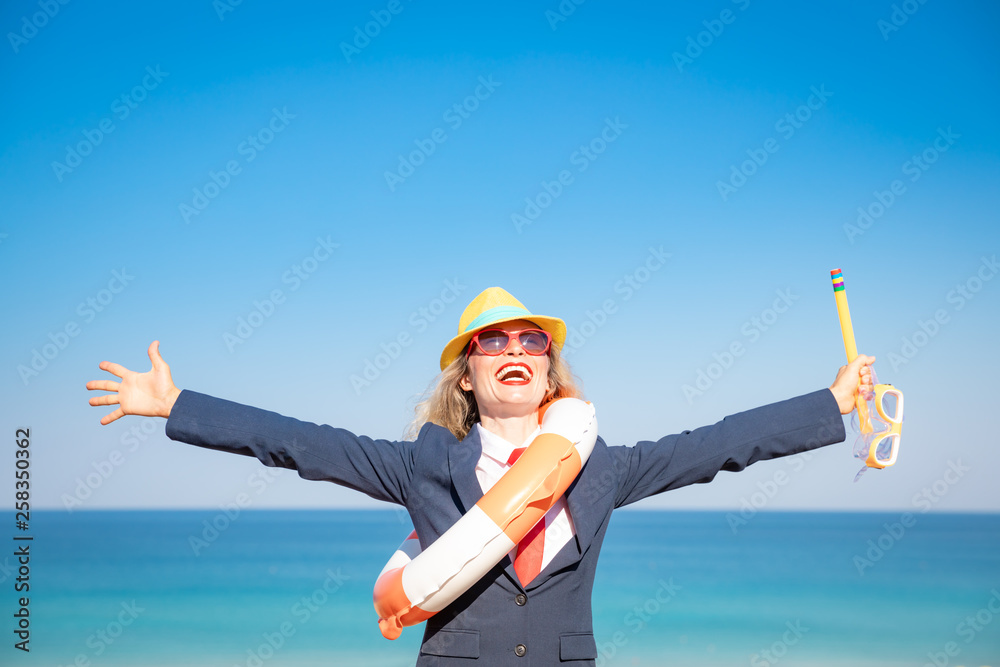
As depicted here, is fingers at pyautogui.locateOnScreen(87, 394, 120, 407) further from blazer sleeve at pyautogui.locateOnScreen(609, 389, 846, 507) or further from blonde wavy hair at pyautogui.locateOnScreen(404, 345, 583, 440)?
blazer sleeve at pyautogui.locateOnScreen(609, 389, 846, 507)

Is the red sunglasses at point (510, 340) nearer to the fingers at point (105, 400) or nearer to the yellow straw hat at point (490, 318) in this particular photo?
the yellow straw hat at point (490, 318)

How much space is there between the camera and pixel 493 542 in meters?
2.47

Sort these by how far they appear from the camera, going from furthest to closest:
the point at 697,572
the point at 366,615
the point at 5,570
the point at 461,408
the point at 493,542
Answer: the point at 697,572
the point at 5,570
the point at 366,615
the point at 461,408
the point at 493,542

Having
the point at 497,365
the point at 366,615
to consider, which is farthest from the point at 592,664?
the point at 366,615

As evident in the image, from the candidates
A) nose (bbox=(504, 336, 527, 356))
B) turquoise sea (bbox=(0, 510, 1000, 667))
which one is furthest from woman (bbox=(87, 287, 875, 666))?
turquoise sea (bbox=(0, 510, 1000, 667))

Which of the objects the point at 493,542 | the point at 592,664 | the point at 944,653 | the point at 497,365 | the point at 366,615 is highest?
the point at 366,615

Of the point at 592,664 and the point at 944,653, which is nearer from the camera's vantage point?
the point at 592,664

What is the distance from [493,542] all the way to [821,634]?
433 inches

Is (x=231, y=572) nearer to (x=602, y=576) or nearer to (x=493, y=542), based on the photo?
(x=602, y=576)

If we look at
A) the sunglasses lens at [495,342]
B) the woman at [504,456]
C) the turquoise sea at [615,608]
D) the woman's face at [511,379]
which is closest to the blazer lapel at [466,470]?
the woman at [504,456]

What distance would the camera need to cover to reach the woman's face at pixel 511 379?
2990 millimetres

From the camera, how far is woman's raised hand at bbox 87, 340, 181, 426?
2689mm

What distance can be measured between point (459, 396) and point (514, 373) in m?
0.40

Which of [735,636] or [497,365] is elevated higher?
[735,636]
